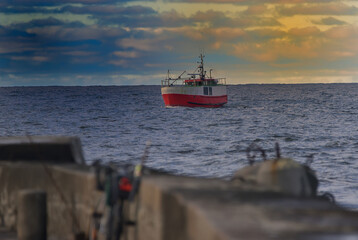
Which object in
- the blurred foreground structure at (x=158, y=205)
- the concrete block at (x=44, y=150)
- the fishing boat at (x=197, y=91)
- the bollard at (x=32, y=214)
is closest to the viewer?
the blurred foreground structure at (x=158, y=205)

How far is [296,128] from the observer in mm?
50312

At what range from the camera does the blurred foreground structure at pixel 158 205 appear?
442 cm

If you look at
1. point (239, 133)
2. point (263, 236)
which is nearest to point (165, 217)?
point (263, 236)

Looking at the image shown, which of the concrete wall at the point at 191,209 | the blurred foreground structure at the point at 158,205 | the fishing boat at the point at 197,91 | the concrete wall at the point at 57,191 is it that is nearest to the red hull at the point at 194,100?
the fishing boat at the point at 197,91

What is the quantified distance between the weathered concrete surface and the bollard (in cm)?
136

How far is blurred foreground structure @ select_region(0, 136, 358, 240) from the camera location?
4.42m

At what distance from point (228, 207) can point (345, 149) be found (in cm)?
2820

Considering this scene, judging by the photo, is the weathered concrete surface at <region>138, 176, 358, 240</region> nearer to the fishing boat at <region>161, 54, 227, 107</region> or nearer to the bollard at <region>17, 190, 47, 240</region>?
the bollard at <region>17, 190, 47, 240</region>

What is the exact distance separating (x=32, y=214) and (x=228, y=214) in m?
3.08

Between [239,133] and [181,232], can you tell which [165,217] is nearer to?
[181,232]

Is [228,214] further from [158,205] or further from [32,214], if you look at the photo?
[32,214]

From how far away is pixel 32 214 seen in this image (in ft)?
22.7

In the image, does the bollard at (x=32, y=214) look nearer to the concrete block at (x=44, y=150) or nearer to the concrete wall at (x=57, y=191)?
the concrete wall at (x=57, y=191)

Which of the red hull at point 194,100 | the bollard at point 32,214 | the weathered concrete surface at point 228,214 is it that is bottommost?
the red hull at point 194,100
